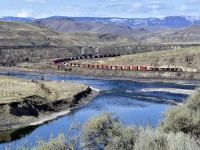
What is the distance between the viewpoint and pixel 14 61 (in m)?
172

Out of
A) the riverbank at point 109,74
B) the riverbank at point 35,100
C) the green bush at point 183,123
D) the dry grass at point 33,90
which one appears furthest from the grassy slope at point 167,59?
the green bush at point 183,123

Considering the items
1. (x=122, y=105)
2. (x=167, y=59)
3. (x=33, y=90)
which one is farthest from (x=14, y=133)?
(x=167, y=59)

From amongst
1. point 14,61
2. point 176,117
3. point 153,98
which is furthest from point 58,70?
point 176,117

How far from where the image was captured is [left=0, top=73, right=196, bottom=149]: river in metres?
62.6

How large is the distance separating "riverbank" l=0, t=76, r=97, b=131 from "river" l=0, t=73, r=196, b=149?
88.7 inches

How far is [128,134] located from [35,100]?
145ft

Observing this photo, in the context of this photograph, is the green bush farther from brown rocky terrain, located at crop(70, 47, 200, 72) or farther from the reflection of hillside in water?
brown rocky terrain, located at crop(70, 47, 200, 72)

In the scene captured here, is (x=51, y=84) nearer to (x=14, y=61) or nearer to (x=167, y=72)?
(x=167, y=72)

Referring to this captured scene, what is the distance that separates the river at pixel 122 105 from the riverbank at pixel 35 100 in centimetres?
225

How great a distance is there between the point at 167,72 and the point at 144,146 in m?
109

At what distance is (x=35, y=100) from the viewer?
255 feet

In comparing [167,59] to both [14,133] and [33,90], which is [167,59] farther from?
[14,133]

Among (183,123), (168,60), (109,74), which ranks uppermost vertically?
(168,60)

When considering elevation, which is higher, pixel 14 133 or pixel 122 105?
pixel 122 105
